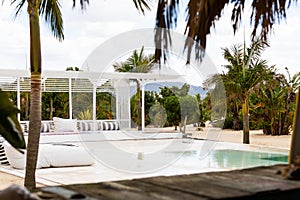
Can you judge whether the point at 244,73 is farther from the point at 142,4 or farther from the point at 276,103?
the point at 142,4

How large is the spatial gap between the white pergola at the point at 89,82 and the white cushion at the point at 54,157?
641 centimetres

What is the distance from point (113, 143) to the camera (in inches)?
621

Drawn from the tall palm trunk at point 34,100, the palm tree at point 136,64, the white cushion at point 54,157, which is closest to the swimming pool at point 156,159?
the white cushion at point 54,157

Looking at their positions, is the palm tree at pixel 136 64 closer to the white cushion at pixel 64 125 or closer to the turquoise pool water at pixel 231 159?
the white cushion at pixel 64 125

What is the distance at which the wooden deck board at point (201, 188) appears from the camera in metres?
1.64

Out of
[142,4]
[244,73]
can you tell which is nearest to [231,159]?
[244,73]

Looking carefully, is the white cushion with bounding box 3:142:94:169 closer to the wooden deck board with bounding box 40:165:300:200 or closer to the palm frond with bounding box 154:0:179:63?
the palm frond with bounding box 154:0:179:63

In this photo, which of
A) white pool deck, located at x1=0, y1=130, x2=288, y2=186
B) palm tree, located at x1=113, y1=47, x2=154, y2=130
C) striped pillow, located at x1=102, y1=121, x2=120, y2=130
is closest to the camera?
white pool deck, located at x1=0, y1=130, x2=288, y2=186

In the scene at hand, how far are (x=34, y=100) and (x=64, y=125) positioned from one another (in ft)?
32.5

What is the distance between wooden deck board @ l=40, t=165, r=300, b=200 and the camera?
5.39 feet

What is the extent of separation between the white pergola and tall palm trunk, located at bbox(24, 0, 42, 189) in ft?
31.8

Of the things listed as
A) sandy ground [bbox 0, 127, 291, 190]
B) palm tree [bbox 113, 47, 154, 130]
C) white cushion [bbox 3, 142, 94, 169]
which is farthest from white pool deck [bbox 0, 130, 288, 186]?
palm tree [bbox 113, 47, 154, 130]

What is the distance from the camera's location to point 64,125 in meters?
16.2

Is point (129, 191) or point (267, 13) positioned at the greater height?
point (267, 13)
